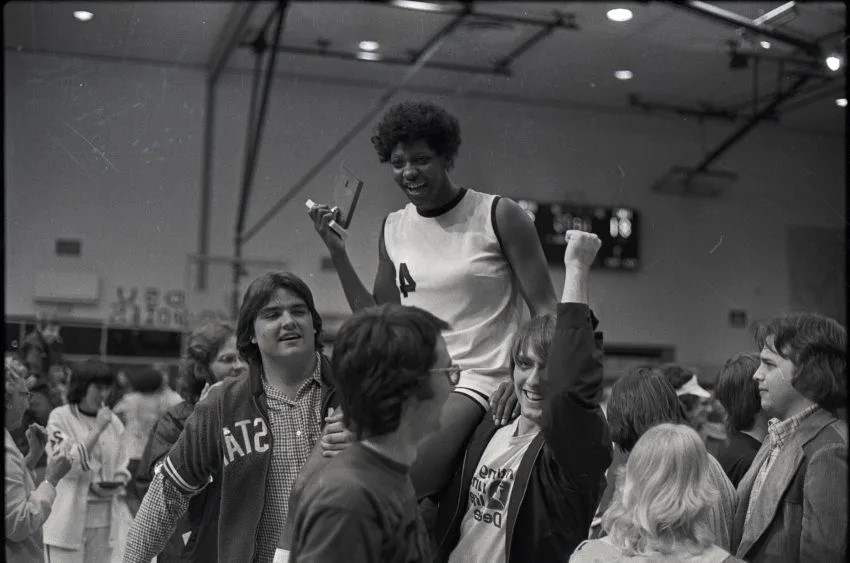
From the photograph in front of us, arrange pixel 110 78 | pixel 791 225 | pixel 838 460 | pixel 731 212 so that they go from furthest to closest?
1. pixel 731 212
2. pixel 791 225
3. pixel 110 78
4. pixel 838 460

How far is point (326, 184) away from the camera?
305 cm

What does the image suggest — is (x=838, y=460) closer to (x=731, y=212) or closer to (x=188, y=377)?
(x=188, y=377)

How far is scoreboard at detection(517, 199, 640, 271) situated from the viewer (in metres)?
6.66

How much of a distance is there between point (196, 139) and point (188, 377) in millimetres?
2058

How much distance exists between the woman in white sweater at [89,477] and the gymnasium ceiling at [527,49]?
1.36 m

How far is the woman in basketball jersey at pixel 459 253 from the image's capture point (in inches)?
89.7

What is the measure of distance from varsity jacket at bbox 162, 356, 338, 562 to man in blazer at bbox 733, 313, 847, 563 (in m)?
0.99

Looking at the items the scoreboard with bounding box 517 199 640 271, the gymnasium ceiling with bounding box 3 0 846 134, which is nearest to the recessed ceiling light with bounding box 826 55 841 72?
the gymnasium ceiling with bounding box 3 0 846 134

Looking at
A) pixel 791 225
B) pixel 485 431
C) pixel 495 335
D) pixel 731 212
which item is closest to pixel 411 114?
pixel 495 335

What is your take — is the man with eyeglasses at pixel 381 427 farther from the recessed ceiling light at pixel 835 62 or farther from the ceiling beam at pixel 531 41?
the ceiling beam at pixel 531 41

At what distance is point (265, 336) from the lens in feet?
7.47

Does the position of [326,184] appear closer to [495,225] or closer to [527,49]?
[495,225]


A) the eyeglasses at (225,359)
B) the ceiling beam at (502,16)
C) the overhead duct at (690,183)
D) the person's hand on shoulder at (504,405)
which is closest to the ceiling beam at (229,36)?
the ceiling beam at (502,16)

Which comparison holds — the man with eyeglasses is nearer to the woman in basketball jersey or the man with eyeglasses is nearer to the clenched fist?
the clenched fist
